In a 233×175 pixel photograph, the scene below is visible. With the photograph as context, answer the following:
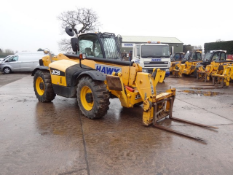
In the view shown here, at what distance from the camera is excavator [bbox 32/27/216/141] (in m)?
4.75

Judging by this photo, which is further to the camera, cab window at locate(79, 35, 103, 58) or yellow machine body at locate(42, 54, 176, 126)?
cab window at locate(79, 35, 103, 58)

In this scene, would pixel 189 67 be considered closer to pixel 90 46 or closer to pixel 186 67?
pixel 186 67

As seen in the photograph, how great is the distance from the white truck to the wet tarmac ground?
22.3 feet

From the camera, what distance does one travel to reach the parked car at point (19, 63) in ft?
60.9

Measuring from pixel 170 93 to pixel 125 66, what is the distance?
4.26 ft

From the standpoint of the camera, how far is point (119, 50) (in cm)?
622

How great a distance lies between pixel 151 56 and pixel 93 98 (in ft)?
27.5

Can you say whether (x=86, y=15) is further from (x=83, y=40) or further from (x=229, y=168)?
(x=229, y=168)

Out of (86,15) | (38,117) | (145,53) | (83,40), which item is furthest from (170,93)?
(86,15)

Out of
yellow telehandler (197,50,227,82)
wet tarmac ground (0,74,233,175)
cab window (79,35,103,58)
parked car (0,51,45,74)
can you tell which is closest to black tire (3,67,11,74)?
parked car (0,51,45,74)

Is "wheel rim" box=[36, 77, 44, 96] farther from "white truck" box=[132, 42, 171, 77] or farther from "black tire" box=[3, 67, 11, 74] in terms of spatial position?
"black tire" box=[3, 67, 11, 74]

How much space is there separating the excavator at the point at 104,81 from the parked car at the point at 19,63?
13545mm

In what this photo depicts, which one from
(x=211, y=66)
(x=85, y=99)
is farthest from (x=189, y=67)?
(x=85, y=99)

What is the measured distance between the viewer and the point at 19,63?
18.7 m
